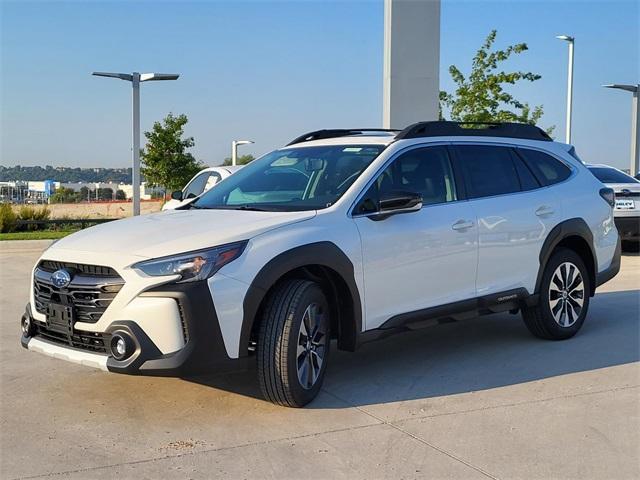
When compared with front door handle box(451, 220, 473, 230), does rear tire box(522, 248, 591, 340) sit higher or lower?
lower

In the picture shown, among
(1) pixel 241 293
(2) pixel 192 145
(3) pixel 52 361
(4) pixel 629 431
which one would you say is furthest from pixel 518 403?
(2) pixel 192 145

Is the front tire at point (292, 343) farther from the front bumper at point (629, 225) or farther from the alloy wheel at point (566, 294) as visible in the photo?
the front bumper at point (629, 225)

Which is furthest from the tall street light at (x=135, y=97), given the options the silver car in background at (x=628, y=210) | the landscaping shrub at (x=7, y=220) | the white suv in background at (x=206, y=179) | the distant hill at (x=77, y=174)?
the distant hill at (x=77, y=174)

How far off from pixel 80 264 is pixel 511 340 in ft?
12.8

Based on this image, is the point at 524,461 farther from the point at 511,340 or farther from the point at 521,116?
the point at 521,116

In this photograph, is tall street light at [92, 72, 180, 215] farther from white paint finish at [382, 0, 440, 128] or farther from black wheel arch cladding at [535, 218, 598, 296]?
black wheel arch cladding at [535, 218, 598, 296]

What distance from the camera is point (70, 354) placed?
432 cm

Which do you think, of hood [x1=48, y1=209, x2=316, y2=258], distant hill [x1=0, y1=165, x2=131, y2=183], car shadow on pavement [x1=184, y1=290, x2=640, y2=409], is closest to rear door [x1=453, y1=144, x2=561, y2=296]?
car shadow on pavement [x1=184, y1=290, x2=640, y2=409]

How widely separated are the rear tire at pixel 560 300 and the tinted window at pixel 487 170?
84 centimetres

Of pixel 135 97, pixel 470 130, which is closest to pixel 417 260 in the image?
pixel 470 130

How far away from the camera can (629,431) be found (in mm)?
4270

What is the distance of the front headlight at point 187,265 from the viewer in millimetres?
4105

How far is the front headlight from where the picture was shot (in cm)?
411

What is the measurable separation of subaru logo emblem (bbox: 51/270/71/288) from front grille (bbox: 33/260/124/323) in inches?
0.9
